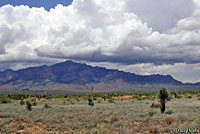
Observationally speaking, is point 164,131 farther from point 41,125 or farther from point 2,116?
point 2,116

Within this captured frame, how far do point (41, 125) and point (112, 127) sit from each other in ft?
23.1

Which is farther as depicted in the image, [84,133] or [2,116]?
[2,116]

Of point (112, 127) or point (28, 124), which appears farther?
point (28, 124)

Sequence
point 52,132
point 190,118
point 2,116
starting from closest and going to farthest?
point 52,132 → point 190,118 → point 2,116

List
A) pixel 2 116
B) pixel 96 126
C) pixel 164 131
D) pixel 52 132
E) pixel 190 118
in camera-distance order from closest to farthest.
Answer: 1. pixel 164 131
2. pixel 52 132
3. pixel 96 126
4. pixel 190 118
5. pixel 2 116

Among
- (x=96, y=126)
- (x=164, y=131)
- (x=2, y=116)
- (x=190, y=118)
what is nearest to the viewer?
(x=164, y=131)

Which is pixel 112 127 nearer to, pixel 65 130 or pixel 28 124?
pixel 65 130

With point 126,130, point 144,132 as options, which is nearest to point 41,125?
point 126,130

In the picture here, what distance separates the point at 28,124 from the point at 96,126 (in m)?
6.71

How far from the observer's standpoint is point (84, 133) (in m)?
17.2

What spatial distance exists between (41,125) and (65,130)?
333cm

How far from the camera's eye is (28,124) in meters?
21.1

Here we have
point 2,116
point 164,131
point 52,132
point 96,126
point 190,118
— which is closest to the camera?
point 164,131

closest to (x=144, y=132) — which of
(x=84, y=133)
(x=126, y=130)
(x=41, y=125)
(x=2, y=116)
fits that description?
(x=126, y=130)
